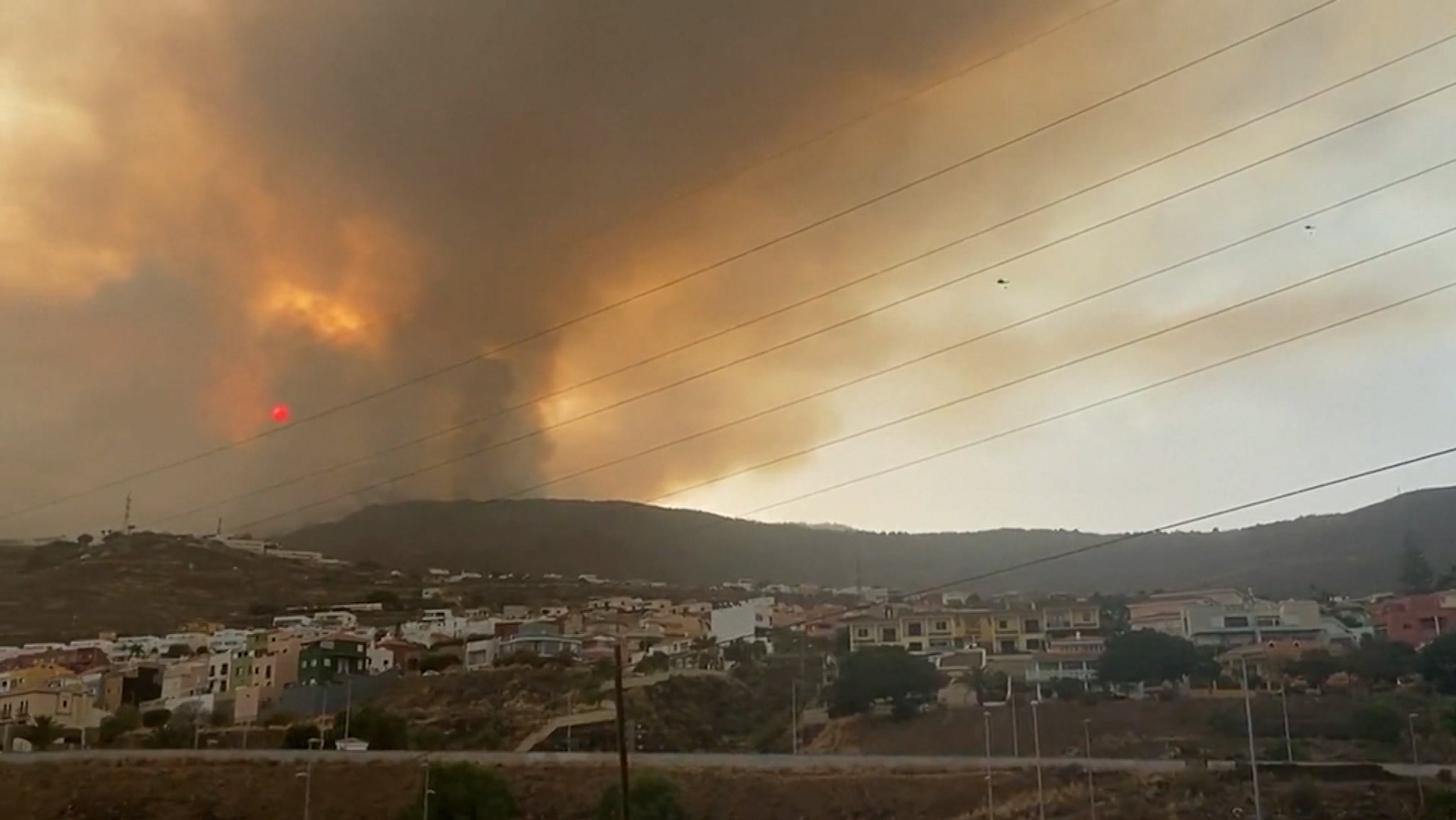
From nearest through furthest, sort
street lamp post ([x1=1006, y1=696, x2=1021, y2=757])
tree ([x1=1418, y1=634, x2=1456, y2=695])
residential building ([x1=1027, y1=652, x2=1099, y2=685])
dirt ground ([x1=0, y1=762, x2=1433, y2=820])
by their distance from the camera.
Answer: dirt ground ([x1=0, y1=762, x2=1433, y2=820]) → street lamp post ([x1=1006, y1=696, x2=1021, y2=757]) → tree ([x1=1418, y1=634, x2=1456, y2=695]) → residential building ([x1=1027, y1=652, x2=1099, y2=685])

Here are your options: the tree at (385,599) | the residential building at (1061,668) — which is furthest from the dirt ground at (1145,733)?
the tree at (385,599)

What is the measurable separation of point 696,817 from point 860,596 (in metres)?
91.3

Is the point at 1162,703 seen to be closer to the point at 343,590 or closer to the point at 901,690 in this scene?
the point at 901,690

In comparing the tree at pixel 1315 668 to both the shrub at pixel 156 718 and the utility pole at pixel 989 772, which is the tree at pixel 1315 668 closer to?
the utility pole at pixel 989 772

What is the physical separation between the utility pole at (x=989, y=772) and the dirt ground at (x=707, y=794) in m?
0.32

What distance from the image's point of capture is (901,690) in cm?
6819

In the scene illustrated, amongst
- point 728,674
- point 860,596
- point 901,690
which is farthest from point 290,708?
point 860,596

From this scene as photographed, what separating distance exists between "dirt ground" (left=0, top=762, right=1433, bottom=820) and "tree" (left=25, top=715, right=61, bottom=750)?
19.6m

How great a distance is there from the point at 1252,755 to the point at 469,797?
29.7 meters

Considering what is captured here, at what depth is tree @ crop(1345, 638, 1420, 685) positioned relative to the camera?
61312 mm

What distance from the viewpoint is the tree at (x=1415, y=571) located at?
303ft

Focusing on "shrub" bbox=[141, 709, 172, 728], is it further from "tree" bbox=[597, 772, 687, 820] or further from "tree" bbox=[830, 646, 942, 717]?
"tree" bbox=[597, 772, 687, 820]

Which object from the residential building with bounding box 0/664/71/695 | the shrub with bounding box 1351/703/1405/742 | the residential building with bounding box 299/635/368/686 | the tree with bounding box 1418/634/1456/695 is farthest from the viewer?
the residential building with bounding box 0/664/71/695

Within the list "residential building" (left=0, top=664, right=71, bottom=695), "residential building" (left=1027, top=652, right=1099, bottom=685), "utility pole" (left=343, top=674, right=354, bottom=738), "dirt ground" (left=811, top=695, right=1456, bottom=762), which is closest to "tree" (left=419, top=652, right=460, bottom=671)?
"utility pole" (left=343, top=674, right=354, bottom=738)
